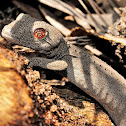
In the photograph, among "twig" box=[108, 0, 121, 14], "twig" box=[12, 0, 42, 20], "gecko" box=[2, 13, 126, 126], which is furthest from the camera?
"twig" box=[108, 0, 121, 14]

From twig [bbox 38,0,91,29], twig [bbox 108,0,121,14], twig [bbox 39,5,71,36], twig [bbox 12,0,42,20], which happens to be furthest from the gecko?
twig [bbox 108,0,121,14]

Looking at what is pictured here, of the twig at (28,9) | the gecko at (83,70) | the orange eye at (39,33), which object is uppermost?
the twig at (28,9)

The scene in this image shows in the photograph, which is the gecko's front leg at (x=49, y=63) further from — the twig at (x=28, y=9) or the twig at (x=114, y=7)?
the twig at (x=114, y=7)

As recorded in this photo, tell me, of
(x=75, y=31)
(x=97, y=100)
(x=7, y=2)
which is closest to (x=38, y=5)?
(x=7, y=2)

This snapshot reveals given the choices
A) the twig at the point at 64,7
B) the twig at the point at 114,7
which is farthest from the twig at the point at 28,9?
the twig at the point at 114,7

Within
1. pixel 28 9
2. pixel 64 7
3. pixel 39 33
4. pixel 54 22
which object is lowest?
pixel 39 33

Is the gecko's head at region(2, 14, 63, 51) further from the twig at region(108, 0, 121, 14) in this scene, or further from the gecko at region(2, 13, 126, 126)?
the twig at region(108, 0, 121, 14)

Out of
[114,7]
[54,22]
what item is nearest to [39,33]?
[54,22]

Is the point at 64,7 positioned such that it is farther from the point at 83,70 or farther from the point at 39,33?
the point at 83,70

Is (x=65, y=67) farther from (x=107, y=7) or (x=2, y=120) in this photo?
(x=107, y=7)
